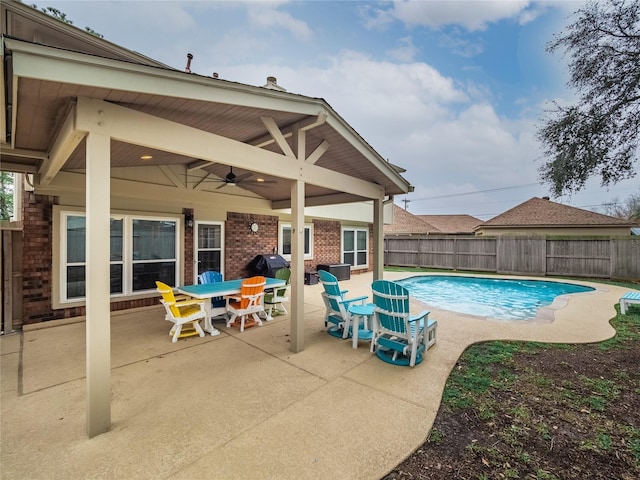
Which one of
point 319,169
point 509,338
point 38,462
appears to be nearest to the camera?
point 38,462

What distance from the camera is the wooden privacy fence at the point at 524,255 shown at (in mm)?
12398

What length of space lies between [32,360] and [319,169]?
5.29 metres

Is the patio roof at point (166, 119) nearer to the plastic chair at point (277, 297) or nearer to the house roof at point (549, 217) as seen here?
the plastic chair at point (277, 297)

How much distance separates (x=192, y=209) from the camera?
802cm

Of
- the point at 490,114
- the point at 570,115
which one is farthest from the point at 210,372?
the point at 490,114

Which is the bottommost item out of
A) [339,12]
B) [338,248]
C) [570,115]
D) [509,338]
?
[509,338]

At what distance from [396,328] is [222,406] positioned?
2.57 meters

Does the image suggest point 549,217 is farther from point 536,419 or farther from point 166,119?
point 166,119

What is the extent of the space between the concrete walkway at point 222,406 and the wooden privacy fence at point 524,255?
9946 mm

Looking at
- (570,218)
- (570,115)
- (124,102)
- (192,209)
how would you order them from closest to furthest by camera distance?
(124,102) < (570,115) < (192,209) < (570,218)

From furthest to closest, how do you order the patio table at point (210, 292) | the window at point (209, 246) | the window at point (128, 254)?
the window at point (209, 246), the window at point (128, 254), the patio table at point (210, 292)

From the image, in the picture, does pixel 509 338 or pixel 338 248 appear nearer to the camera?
pixel 509 338

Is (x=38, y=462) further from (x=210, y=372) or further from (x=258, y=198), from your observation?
(x=258, y=198)

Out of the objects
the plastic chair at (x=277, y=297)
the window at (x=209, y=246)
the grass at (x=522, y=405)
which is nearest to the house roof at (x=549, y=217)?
the grass at (x=522, y=405)
